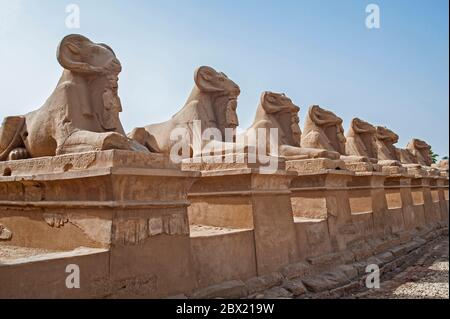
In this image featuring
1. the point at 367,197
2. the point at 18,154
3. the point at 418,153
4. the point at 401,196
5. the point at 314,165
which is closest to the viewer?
the point at 18,154

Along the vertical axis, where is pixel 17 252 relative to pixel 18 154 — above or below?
below

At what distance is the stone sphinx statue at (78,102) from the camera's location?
4.02m

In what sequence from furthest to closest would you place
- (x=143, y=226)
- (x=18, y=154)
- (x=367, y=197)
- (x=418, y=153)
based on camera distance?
(x=418, y=153) → (x=367, y=197) → (x=18, y=154) → (x=143, y=226)

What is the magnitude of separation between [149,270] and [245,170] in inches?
68.4

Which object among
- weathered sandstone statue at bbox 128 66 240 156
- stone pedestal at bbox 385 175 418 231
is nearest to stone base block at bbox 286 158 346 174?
weathered sandstone statue at bbox 128 66 240 156

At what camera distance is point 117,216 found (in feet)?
10.3

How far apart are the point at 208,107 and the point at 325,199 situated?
2.27m

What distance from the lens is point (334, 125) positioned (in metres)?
8.76

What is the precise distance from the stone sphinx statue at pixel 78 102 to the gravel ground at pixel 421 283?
12.8 feet

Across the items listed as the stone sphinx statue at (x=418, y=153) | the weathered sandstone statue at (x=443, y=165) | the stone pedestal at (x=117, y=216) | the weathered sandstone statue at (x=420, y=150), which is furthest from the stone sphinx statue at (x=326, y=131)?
the weathered sandstone statue at (x=443, y=165)

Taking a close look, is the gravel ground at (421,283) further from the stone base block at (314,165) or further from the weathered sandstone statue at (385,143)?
the weathered sandstone statue at (385,143)

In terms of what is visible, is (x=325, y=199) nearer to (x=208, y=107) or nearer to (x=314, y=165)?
(x=314, y=165)

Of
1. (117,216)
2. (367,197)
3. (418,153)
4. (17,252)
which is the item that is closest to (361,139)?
(367,197)
